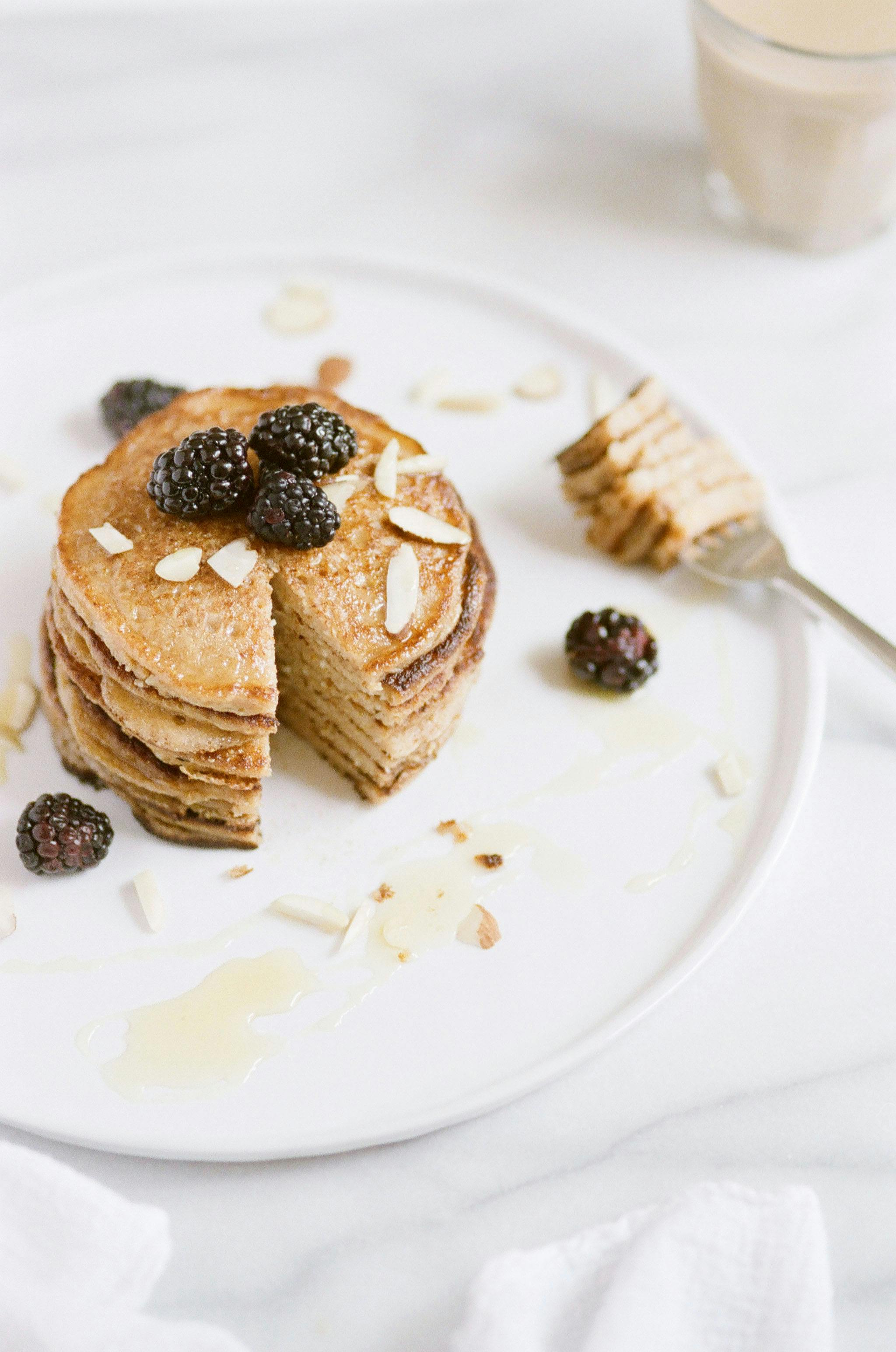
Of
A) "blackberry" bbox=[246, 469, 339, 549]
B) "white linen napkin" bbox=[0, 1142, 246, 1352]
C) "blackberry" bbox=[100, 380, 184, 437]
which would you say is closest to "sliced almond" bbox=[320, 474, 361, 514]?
"blackberry" bbox=[246, 469, 339, 549]

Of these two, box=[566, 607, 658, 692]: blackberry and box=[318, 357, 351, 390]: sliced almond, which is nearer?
box=[566, 607, 658, 692]: blackberry

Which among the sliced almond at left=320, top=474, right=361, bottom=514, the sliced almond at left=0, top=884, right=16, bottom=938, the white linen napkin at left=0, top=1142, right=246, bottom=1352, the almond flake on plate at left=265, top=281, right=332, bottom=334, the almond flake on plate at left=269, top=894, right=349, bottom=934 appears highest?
the sliced almond at left=320, top=474, right=361, bottom=514

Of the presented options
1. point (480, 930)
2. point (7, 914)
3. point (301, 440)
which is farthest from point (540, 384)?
point (7, 914)

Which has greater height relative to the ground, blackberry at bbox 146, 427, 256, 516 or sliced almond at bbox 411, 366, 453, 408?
blackberry at bbox 146, 427, 256, 516

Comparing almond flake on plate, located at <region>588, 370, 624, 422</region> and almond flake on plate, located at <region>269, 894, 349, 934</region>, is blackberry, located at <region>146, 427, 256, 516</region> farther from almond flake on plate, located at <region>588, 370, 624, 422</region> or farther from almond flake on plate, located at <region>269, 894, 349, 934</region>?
almond flake on plate, located at <region>588, 370, 624, 422</region>

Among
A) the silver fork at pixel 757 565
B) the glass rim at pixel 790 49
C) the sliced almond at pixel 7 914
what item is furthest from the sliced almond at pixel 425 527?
the glass rim at pixel 790 49

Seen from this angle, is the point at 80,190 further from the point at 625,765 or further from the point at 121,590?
the point at 625,765

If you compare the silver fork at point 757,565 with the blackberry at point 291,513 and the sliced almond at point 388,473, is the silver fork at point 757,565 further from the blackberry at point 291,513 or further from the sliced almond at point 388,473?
the blackberry at point 291,513
